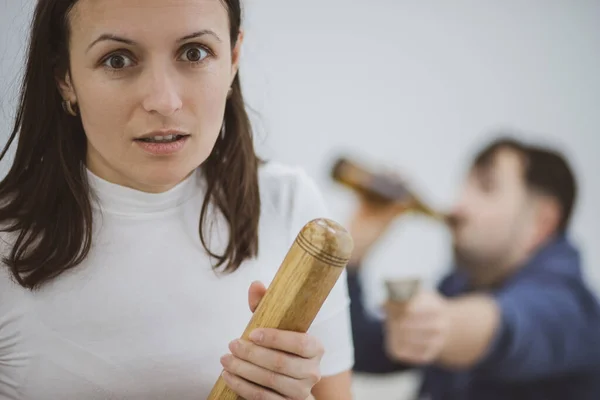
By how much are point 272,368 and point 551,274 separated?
5.16 ft

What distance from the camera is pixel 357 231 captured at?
199 centimetres

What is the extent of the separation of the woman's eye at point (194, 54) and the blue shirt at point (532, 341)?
1.34m

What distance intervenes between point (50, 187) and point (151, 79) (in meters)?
0.19

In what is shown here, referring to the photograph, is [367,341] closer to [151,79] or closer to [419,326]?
[419,326]

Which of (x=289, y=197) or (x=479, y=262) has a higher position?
(x=479, y=262)

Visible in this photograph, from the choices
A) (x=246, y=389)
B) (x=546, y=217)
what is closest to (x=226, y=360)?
(x=246, y=389)

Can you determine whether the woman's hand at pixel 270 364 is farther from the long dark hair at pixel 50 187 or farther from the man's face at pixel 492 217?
the man's face at pixel 492 217

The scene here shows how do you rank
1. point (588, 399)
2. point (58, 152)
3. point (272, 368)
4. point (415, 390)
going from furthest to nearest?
1. point (415, 390)
2. point (588, 399)
3. point (58, 152)
4. point (272, 368)

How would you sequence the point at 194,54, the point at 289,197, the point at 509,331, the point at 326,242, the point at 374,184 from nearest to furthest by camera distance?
the point at 326,242 → the point at 194,54 → the point at 289,197 → the point at 509,331 → the point at 374,184

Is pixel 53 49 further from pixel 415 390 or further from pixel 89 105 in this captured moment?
pixel 415 390

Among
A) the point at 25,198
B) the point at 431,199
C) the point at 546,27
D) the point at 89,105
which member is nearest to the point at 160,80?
the point at 89,105

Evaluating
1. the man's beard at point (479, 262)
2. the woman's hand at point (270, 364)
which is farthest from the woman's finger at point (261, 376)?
the man's beard at point (479, 262)

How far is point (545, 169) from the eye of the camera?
2189mm

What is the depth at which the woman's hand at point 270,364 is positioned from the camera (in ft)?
1.97
